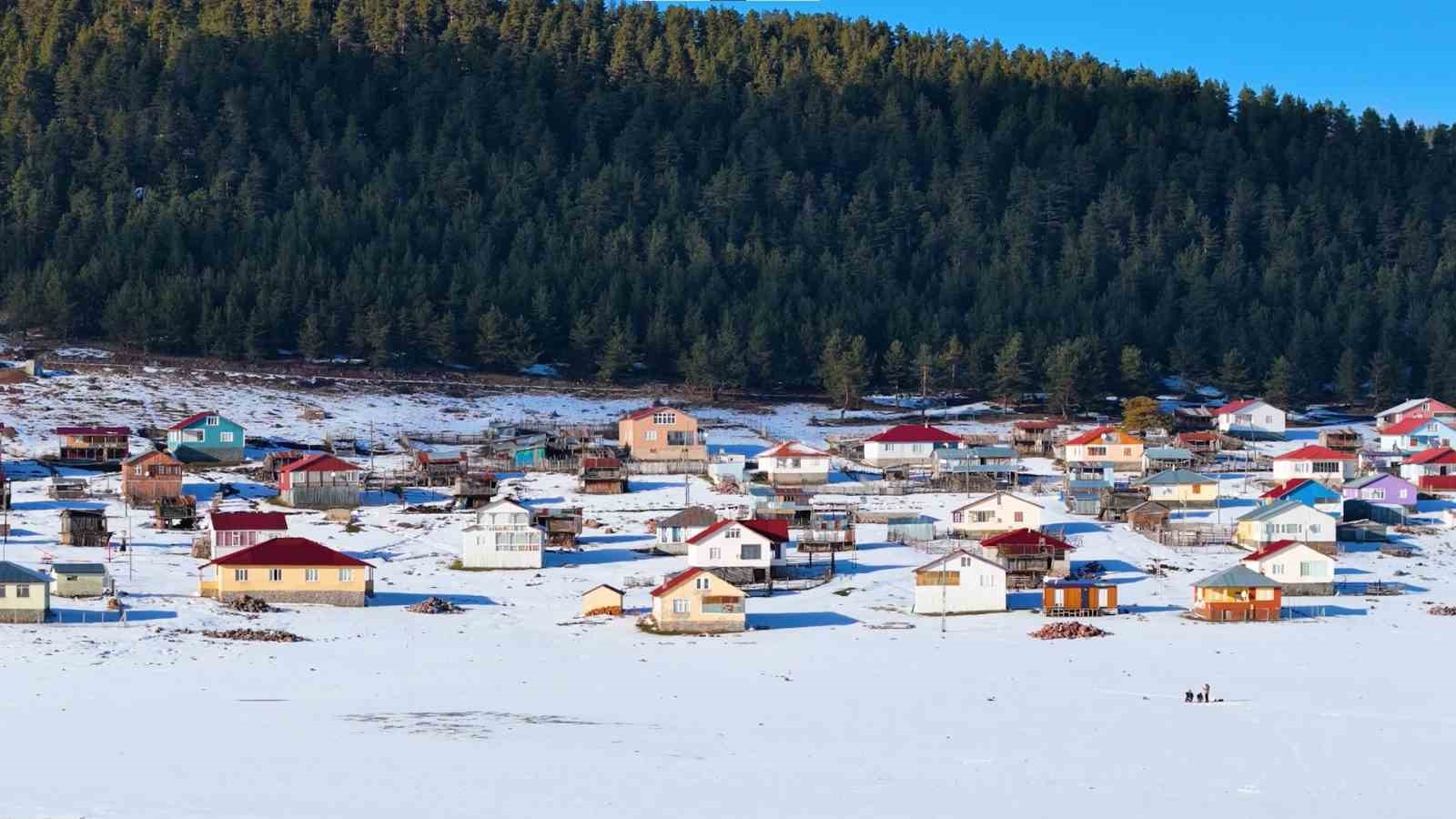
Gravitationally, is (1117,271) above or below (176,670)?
above

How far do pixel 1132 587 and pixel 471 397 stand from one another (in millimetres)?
51681

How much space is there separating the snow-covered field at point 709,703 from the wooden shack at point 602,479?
11.4 m

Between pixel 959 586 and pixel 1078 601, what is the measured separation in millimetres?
3417

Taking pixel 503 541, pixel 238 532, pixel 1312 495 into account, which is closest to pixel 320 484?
pixel 238 532

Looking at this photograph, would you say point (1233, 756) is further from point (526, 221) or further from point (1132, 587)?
point (526, 221)

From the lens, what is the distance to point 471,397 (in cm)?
10931

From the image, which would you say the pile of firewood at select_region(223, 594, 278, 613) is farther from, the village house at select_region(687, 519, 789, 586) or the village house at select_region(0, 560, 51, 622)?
the village house at select_region(687, 519, 789, 586)

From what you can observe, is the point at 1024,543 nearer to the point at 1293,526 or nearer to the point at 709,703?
the point at 1293,526

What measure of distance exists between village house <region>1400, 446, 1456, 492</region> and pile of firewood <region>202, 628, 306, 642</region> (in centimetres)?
4985

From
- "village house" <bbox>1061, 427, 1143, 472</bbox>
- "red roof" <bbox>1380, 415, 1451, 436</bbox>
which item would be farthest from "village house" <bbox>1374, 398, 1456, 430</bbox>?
"village house" <bbox>1061, 427, 1143, 472</bbox>

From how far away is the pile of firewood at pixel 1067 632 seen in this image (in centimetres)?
5706

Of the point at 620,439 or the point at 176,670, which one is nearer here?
the point at 176,670

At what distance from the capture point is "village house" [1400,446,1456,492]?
3398 inches

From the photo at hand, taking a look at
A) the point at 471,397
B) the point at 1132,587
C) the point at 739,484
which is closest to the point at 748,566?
the point at 1132,587
